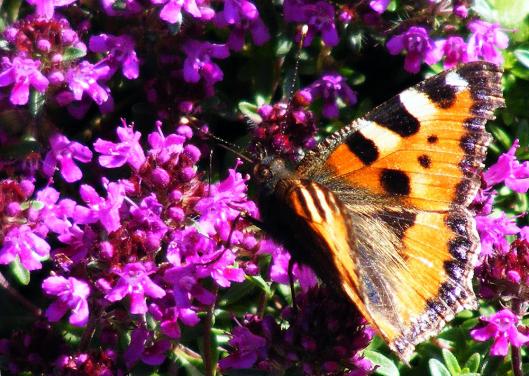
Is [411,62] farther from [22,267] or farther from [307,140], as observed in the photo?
[22,267]

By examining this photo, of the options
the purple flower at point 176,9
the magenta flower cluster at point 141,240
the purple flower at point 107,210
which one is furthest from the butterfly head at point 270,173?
the purple flower at point 176,9

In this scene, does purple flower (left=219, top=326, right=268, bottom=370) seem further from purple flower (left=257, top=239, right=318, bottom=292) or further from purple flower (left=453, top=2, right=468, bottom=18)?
purple flower (left=453, top=2, right=468, bottom=18)

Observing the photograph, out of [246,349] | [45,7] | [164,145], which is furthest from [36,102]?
[246,349]

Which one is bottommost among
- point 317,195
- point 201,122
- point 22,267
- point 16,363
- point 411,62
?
point 16,363

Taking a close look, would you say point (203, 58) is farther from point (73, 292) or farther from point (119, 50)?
point (73, 292)

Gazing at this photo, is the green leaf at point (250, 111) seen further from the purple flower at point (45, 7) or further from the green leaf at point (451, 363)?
the green leaf at point (451, 363)

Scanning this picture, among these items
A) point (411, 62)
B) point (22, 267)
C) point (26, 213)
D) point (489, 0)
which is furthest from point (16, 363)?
point (489, 0)

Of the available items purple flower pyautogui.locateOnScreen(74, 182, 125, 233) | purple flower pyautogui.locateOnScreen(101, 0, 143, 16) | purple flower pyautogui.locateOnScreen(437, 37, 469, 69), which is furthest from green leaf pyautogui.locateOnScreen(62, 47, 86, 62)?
purple flower pyautogui.locateOnScreen(437, 37, 469, 69)
